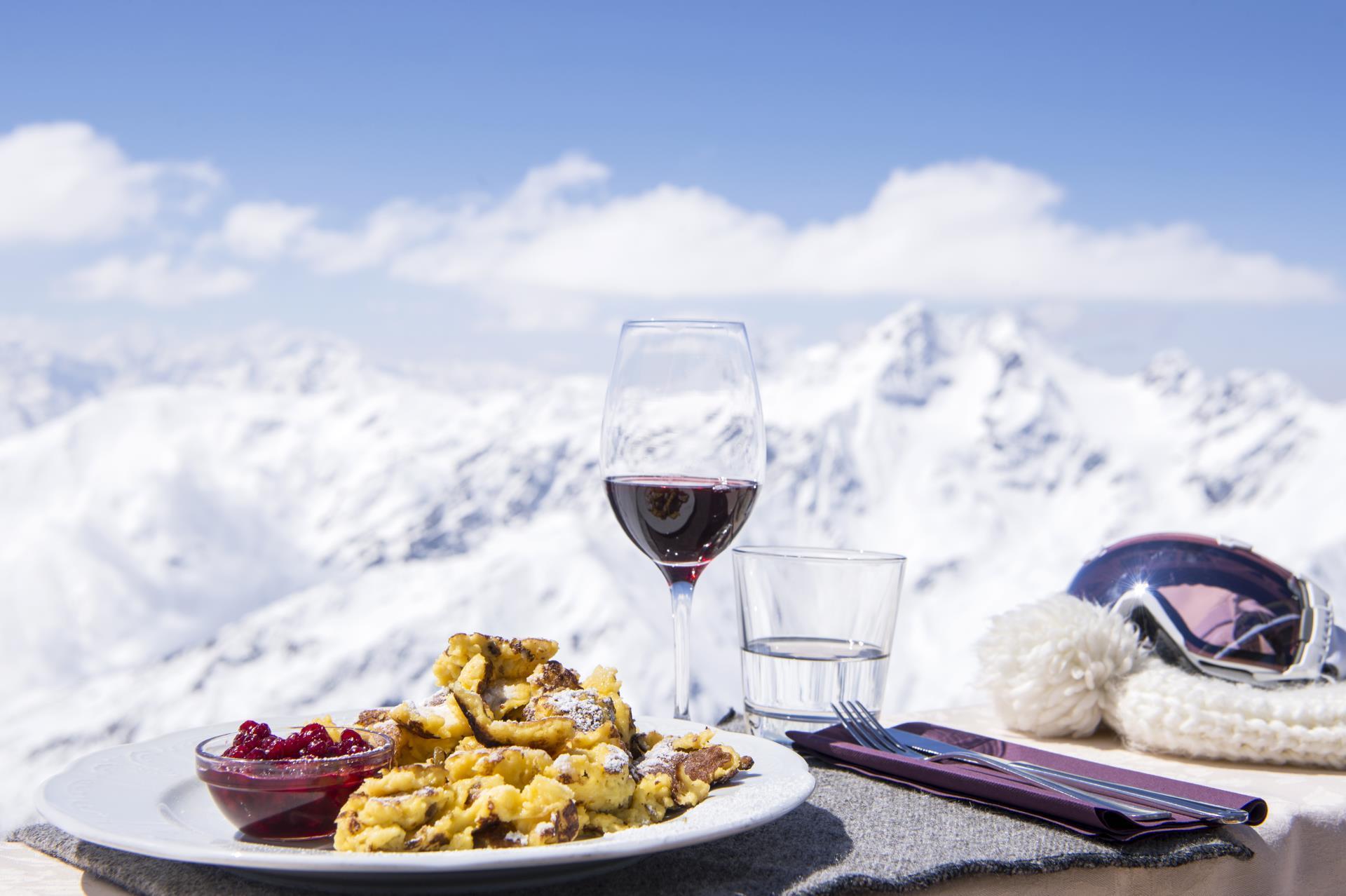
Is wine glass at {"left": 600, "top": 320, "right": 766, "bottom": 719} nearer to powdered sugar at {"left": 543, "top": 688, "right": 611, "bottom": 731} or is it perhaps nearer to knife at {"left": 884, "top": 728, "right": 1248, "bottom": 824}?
powdered sugar at {"left": 543, "top": 688, "right": 611, "bottom": 731}

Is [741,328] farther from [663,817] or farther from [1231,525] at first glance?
[1231,525]

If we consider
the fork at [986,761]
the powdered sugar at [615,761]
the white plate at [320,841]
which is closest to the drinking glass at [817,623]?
the fork at [986,761]

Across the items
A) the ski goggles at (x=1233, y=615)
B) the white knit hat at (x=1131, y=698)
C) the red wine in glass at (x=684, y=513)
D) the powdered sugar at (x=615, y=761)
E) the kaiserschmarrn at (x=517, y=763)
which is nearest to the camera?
the kaiserschmarrn at (x=517, y=763)

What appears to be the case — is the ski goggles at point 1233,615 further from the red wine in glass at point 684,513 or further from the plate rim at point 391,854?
the plate rim at point 391,854

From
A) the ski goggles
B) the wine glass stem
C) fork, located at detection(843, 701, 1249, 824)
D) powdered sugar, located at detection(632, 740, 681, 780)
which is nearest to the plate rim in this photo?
powdered sugar, located at detection(632, 740, 681, 780)

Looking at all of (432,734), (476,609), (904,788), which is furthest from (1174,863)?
(476,609)
